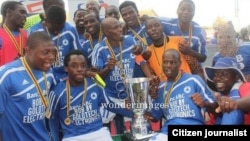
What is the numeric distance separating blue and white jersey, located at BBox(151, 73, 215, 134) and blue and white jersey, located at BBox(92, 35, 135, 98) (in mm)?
789

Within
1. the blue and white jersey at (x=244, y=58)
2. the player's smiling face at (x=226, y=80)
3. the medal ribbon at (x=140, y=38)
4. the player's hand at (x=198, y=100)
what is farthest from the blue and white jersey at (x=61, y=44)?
the blue and white jersey at (x=244, y=58)

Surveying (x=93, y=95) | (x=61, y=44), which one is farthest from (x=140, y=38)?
(x=93, y=95)

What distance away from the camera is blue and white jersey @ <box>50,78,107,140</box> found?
3.83m

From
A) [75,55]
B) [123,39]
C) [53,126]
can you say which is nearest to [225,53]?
[123,39]

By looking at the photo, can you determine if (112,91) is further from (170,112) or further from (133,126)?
(170,112)

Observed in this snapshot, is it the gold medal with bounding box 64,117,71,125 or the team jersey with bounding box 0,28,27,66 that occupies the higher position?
the team jersey with bounding box 0,28,27,66

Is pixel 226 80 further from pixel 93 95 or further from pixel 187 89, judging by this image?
pixel 93 95

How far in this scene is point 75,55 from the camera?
3.88m

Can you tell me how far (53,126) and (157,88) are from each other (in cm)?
118

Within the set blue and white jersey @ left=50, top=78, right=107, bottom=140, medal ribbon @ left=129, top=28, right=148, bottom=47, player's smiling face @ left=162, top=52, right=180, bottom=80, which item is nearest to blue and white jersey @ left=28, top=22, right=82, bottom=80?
blue and white jersey @ left=50, top=78, right=107, bottom=140

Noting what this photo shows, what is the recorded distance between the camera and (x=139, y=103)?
4.06 metres

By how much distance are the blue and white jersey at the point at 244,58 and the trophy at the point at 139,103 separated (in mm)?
1186
